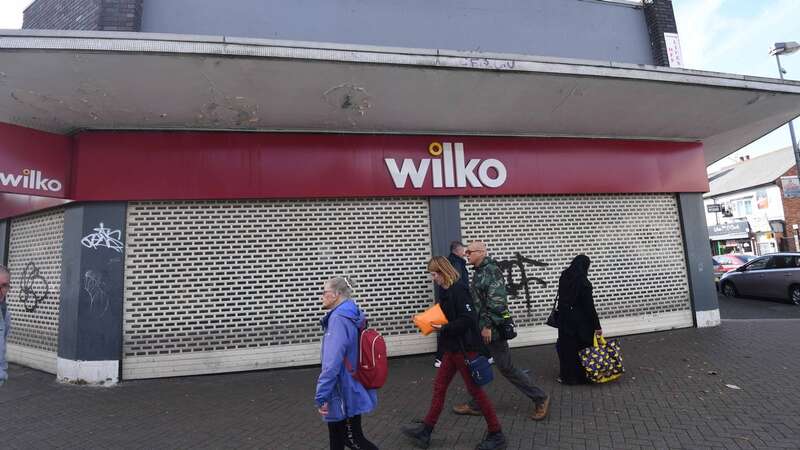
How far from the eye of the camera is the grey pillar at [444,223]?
690 centimetres

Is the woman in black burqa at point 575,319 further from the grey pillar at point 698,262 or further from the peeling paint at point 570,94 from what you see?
the grey pillar at point 698,262

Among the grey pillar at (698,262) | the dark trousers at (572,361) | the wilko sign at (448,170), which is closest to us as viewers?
the dark trousers at (572,361)

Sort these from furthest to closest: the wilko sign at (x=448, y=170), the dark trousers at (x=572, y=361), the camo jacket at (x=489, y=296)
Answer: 1. the wilko sign at (x=448, y=170)
2. the dark trousers at (x=572, y=361)
3. the camo jacket at (x=489, y=296)

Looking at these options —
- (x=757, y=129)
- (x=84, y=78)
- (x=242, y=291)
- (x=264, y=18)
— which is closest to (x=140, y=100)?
(x=84, y=78)

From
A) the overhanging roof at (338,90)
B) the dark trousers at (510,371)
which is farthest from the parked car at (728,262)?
the dark trousers at (510,371)

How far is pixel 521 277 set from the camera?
7254 millimetres

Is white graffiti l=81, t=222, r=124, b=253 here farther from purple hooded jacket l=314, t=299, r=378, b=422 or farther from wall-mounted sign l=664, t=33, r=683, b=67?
wall-mounted sign l=664, t=33, r=683, b=67

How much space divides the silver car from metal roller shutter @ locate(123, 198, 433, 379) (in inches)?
418

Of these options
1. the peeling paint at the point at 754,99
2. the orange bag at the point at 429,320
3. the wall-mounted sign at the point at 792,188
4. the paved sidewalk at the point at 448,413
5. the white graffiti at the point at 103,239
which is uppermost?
the peeling paint at the point at 754,99

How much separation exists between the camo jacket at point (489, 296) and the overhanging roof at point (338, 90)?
2.71 meters

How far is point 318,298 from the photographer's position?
6.47 meters

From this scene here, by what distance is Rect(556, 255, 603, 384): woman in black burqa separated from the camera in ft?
Answer: 15.9

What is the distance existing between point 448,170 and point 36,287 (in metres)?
6.98

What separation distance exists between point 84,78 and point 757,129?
1140cm
